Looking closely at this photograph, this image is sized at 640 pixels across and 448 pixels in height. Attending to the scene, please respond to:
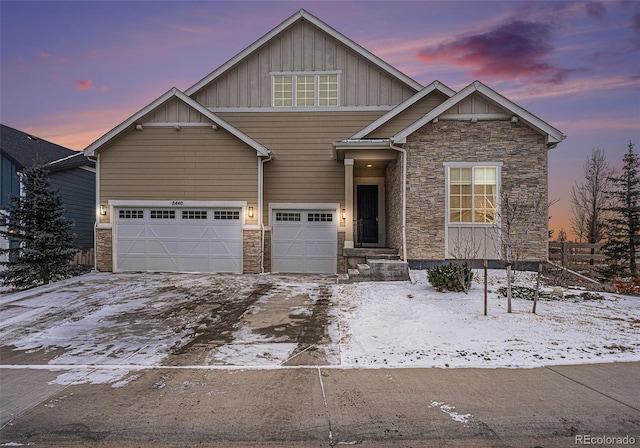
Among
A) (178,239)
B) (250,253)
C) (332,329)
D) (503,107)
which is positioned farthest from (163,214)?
(503,107)

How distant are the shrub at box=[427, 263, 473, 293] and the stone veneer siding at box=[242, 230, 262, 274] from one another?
20.5ft

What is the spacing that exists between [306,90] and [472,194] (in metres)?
7.40

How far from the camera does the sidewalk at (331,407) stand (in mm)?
2850

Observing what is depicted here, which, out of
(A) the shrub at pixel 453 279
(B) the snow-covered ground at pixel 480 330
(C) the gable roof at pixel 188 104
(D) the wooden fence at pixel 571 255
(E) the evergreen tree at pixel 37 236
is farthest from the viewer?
(D) the wooden fence at pixel 571 255

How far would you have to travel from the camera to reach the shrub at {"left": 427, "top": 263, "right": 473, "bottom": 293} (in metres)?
7.86

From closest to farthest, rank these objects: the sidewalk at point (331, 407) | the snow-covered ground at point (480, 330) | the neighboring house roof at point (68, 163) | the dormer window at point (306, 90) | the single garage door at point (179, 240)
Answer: the sidewalk at point (331, 407) < the snow-covered ground at point (480, 330) < the single garage door at point (179, 240) < the dormer window at point (306, 90) < the neighboring house roof at point (68, 163)

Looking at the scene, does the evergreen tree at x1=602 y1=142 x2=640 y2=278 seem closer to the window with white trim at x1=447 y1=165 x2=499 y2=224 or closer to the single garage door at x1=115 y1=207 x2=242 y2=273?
the window with white trim at x1=447 y1=165 x2=499 y2=224

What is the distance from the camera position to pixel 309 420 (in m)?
3.10

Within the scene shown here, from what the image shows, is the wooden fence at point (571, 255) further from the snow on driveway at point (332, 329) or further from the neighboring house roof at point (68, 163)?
the neighboring house roof at point (68, 163)

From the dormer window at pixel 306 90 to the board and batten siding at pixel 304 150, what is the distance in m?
0.48

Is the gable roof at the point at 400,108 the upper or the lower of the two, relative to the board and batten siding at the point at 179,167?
upper

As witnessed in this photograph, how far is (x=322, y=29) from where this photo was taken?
13.3m

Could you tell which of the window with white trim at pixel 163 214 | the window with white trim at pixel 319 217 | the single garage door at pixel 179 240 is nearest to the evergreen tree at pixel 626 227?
the window with white trim at pixel 319 217

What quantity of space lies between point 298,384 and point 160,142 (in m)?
11.1
